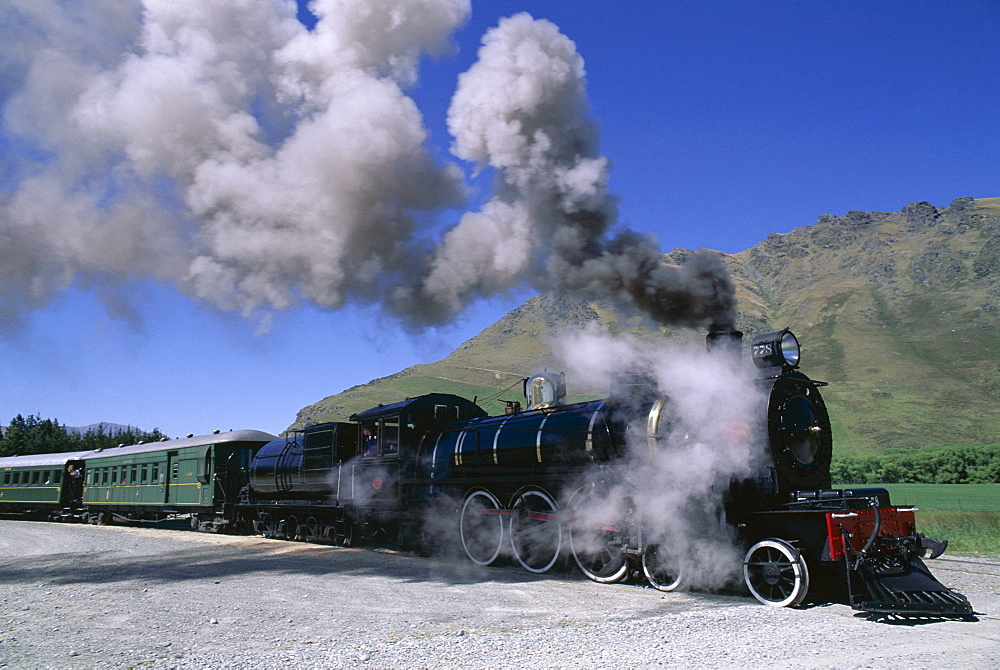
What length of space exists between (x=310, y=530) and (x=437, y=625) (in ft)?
→ 34.2

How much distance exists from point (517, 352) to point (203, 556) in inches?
5466

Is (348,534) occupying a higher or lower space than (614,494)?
lower

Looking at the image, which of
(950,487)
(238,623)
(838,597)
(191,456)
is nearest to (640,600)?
A: (838,597)

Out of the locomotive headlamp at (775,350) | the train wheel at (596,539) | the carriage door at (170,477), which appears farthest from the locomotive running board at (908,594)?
the carriage door at (170,477)

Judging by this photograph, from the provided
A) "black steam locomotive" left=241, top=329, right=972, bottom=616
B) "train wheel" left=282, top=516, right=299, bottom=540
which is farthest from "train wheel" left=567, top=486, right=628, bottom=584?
"train wheel" left=282, top=516, right=299, bottom=540

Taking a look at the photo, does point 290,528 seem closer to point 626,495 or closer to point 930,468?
point 626,495

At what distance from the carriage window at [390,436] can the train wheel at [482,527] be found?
7.73ft

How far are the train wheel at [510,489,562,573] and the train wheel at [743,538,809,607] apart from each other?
9.87ft

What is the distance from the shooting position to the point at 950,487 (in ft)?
159

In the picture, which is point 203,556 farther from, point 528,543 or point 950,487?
point 950,487

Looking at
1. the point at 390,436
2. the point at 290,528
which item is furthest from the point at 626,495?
the point at 290,528

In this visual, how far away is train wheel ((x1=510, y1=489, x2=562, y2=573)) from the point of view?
34.3ft

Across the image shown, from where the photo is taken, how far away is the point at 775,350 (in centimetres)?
895

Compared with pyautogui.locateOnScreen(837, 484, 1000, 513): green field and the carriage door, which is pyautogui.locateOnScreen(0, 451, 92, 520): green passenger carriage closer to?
the carriage door
